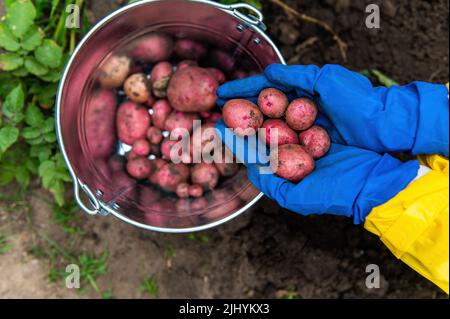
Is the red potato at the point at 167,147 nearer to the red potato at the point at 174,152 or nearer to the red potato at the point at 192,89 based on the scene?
the red potato at the point at 174,152

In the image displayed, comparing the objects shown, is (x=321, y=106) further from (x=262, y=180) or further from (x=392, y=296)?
(x=392, y=296)

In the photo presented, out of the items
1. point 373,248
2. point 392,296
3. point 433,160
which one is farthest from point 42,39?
point 392,296

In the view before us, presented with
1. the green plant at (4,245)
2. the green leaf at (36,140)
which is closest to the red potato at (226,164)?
the green leaf at (36,140)

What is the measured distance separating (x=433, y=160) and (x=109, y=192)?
3.15ft

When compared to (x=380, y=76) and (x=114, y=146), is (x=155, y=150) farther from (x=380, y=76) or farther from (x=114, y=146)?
(x=380, y=76)

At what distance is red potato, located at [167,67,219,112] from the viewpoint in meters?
1.43

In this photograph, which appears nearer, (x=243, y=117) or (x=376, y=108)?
(x=376, y=108)

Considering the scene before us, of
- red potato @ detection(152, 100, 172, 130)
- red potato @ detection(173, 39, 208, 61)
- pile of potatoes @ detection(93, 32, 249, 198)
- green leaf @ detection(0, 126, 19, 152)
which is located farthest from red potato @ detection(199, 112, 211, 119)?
green leaf @ detection(0, 126, 19, 152)

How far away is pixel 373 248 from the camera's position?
1646 mm

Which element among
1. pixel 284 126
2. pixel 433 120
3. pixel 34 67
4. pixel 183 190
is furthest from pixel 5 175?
pixel 433 120

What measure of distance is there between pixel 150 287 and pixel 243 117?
0.77 metres

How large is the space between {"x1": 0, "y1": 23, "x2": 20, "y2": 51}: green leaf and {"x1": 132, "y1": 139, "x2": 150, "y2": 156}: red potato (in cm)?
47

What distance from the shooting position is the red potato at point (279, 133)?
129cm

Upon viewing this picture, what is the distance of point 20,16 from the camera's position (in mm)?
1400
